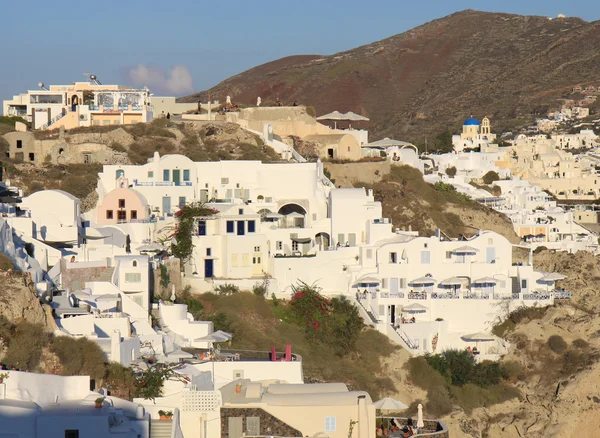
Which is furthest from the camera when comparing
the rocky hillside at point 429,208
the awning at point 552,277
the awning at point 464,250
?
the rocky hillside at point 429,208

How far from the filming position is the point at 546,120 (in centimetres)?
13338

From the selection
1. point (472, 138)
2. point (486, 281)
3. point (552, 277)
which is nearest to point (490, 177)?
point (472, 138)

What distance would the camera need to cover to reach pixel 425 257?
51.0 m

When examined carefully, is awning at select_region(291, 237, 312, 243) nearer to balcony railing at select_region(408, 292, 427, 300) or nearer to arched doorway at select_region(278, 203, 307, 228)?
arched doorway at select_region(278, 203, 307, 228)

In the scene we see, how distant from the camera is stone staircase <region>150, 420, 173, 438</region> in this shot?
2923 cm

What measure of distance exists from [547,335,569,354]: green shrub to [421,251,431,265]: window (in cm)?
492

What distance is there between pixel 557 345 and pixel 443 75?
125 m

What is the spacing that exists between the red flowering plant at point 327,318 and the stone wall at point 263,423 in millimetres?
16503

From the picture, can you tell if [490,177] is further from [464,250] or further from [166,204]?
[166,204]

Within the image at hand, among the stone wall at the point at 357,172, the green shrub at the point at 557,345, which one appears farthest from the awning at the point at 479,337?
the stone wall at the point at 357,172

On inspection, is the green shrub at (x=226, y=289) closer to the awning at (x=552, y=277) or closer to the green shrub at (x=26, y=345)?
the awning at (x=552, y=277)

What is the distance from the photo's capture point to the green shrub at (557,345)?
4969cm

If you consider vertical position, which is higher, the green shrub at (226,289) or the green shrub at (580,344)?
the green shrub at (226,289)

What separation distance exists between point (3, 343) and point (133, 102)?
36.5 metres
